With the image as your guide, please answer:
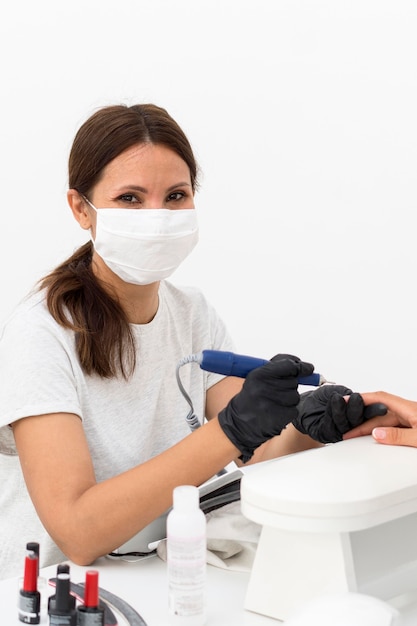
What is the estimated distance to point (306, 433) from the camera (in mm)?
1677

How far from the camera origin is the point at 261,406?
129 cm

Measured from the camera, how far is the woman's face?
158 centimetres

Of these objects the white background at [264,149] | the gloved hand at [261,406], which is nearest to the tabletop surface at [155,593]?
the gloved hand at [261,406]

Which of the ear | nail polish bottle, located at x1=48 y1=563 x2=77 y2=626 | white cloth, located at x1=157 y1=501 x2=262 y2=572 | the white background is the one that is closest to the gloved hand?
white cloth, located at x1=157 y1=501 x2=262 y2=572

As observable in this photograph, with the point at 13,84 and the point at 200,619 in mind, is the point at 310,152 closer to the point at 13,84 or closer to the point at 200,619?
the point at 13,84

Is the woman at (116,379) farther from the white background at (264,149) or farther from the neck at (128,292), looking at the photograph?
the white background at (264,149)

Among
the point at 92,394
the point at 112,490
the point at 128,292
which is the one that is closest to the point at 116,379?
the point at 92,394

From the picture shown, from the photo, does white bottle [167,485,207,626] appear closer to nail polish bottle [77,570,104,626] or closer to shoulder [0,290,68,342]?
nail polish bottle [77,570,104,626]

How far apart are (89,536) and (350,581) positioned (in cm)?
41

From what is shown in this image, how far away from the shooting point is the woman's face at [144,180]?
5.19 feet

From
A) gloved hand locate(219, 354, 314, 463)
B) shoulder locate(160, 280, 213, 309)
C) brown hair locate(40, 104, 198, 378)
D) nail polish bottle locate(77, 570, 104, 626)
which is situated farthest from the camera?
shoulder locate(160, 280, 213, 309)

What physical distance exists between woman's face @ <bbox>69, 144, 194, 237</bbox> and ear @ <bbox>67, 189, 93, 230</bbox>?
0.05 m

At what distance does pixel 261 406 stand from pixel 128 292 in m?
0.51

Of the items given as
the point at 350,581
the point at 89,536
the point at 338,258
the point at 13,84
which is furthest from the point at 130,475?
the point at 13,84
